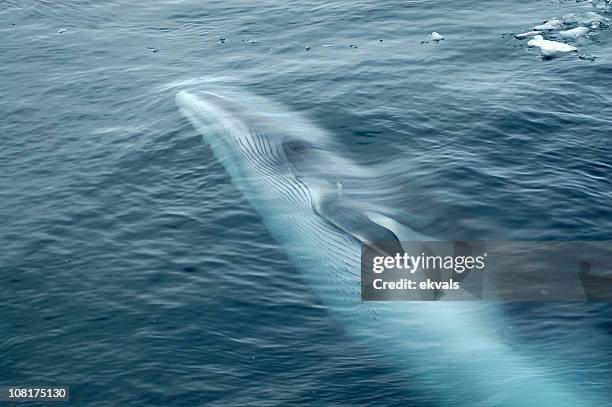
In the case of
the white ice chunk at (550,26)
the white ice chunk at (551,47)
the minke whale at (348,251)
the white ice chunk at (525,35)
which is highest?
the white ice chunk at (550,26)

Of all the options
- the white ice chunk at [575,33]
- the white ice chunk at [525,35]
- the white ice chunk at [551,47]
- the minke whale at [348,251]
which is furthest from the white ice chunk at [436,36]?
the minke whale at [348,251]

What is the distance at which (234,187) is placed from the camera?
4147 centimetres

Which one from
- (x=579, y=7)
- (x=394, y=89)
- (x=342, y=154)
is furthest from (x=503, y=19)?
(x=342, y=154)

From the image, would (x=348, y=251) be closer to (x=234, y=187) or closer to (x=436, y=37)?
(x=234, y=187)

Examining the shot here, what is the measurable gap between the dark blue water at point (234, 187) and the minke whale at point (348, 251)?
2.18 feet

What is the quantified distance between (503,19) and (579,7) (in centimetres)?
507

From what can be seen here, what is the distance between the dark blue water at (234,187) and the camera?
29.9 meters

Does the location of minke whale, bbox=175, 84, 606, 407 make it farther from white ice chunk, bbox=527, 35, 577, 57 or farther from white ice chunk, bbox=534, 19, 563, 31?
white ice chunk, bbox=534, 19, 563, 31

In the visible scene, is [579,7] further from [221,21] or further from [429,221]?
[429,221]

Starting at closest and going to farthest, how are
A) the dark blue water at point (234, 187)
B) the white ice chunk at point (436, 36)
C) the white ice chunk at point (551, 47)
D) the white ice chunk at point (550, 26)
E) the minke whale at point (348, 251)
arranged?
1. the minke whale at point (348, 251)
2. the dark blue water at point (234, 187)
3. the white ice chunk at point (551, 47)
4. the white ice chunk at point (550, 26)
5. the white ice chunk at point (436, 36)

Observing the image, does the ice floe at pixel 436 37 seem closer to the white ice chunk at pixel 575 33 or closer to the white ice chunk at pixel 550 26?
the white ice chunk at pixel 550 26

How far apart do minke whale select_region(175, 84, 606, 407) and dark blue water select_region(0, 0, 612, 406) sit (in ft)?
2.18

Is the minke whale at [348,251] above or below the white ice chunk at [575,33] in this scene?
below

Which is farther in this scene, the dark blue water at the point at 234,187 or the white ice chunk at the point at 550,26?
the white ice chunk at the point at 550,26
